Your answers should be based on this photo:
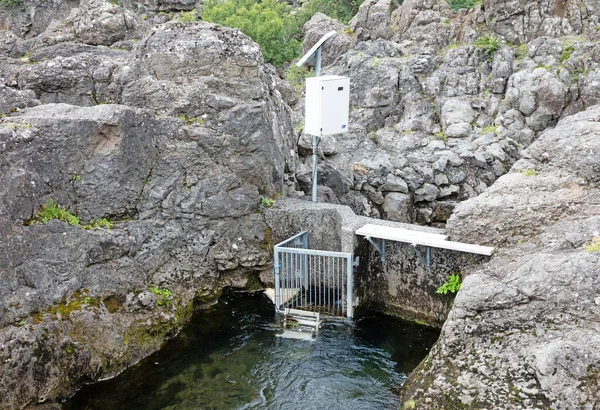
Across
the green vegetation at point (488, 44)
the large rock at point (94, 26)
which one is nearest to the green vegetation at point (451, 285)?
the large rock at point (94, 26)

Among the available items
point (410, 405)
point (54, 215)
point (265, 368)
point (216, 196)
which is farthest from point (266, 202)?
point (410, 405)

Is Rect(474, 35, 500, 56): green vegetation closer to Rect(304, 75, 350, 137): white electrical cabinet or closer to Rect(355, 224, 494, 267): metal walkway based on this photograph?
Rect(304, 75, 350, 137): white electrical cabinet

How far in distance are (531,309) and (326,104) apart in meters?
7.50

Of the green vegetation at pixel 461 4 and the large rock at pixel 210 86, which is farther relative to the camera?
A: the green vegetation at pixel 461 4

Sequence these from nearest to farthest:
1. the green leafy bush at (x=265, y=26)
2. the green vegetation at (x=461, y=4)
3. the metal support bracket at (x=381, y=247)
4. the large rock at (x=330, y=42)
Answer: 1. the metal support bracket at (x=381, y=247)
2. the green vegetation at (x=461, y=4)
3. the large rock at (x=330, y=42)
4. the green leafy bush at (x=265, y=26)

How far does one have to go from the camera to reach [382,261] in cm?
1380

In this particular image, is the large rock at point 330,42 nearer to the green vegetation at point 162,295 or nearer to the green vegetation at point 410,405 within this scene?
the green vegetation at point 162,295

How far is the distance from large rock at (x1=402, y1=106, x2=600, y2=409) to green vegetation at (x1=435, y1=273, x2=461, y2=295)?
45.0 inches

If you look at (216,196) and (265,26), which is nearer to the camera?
(216,196)

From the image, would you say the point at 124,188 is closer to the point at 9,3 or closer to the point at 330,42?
the point at 330,42

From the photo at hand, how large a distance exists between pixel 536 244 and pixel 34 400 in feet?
31.8

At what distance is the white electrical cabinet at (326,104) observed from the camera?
14.4m

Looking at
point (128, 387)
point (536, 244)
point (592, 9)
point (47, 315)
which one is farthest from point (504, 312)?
point (592, 9)

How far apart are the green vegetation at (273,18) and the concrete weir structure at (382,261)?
23.1 meters
